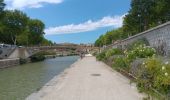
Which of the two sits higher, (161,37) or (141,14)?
(141,14)

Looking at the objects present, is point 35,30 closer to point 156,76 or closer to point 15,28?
point 15,28

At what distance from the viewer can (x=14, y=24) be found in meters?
101

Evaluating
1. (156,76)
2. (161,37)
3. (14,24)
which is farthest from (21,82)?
(14,24)

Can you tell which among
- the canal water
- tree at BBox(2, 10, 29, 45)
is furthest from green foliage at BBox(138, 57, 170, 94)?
tree at BBox(2, 10, 29, 45)

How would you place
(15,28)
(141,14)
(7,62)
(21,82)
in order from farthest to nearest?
Answer: (15,28)
(141,14)
(7,62)
(21,82)

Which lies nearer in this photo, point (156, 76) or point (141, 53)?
point (156, 76)

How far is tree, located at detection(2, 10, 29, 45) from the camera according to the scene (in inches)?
3886

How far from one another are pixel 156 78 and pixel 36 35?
11031cm

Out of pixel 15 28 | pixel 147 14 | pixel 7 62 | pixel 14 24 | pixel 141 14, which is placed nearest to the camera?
pixel 7 62

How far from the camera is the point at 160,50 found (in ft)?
63.6

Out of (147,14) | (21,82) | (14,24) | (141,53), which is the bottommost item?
(21,82)

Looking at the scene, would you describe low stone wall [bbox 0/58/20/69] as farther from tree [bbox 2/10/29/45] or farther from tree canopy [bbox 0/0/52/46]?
tree [bbox 2/10/29/45]

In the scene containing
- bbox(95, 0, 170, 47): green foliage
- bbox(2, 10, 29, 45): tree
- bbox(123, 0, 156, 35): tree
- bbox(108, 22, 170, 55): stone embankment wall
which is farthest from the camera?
bbox(2, 10, 29, 45): tree

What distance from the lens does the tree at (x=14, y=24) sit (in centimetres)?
9871
